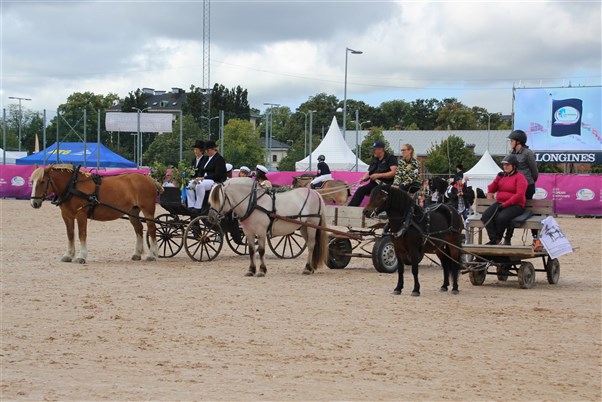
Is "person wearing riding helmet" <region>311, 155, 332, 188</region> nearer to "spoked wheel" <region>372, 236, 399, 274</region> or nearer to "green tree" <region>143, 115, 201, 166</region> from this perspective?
"spoked wheel" <region>372, 236, 399, 274</region>

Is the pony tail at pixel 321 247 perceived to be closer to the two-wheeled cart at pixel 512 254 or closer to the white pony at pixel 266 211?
the white pony at pixel 266 211

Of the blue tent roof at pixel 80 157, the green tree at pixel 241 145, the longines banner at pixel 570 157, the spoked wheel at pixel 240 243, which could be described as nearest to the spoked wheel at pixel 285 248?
the spoked wheel at pixel 240 243

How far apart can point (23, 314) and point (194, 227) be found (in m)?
6.96

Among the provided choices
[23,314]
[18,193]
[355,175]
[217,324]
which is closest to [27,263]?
[23,314]

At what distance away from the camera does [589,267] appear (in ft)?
61.1

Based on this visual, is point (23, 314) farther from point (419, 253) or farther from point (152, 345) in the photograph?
point (419, 253)

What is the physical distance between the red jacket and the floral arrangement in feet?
22.5

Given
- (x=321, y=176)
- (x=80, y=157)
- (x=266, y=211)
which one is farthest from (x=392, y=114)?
(x=266, y=211)

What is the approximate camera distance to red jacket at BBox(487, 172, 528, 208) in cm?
1422

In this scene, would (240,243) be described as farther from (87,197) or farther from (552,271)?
(552,271)

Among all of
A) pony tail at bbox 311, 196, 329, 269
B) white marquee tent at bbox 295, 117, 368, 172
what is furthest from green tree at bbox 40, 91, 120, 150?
pony tail at bbox 311, 196, 329, 269

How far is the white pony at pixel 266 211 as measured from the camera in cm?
1549

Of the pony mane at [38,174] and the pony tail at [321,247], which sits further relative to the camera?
the pony mane at [38,174]

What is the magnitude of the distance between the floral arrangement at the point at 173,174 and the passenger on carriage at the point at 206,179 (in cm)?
45
